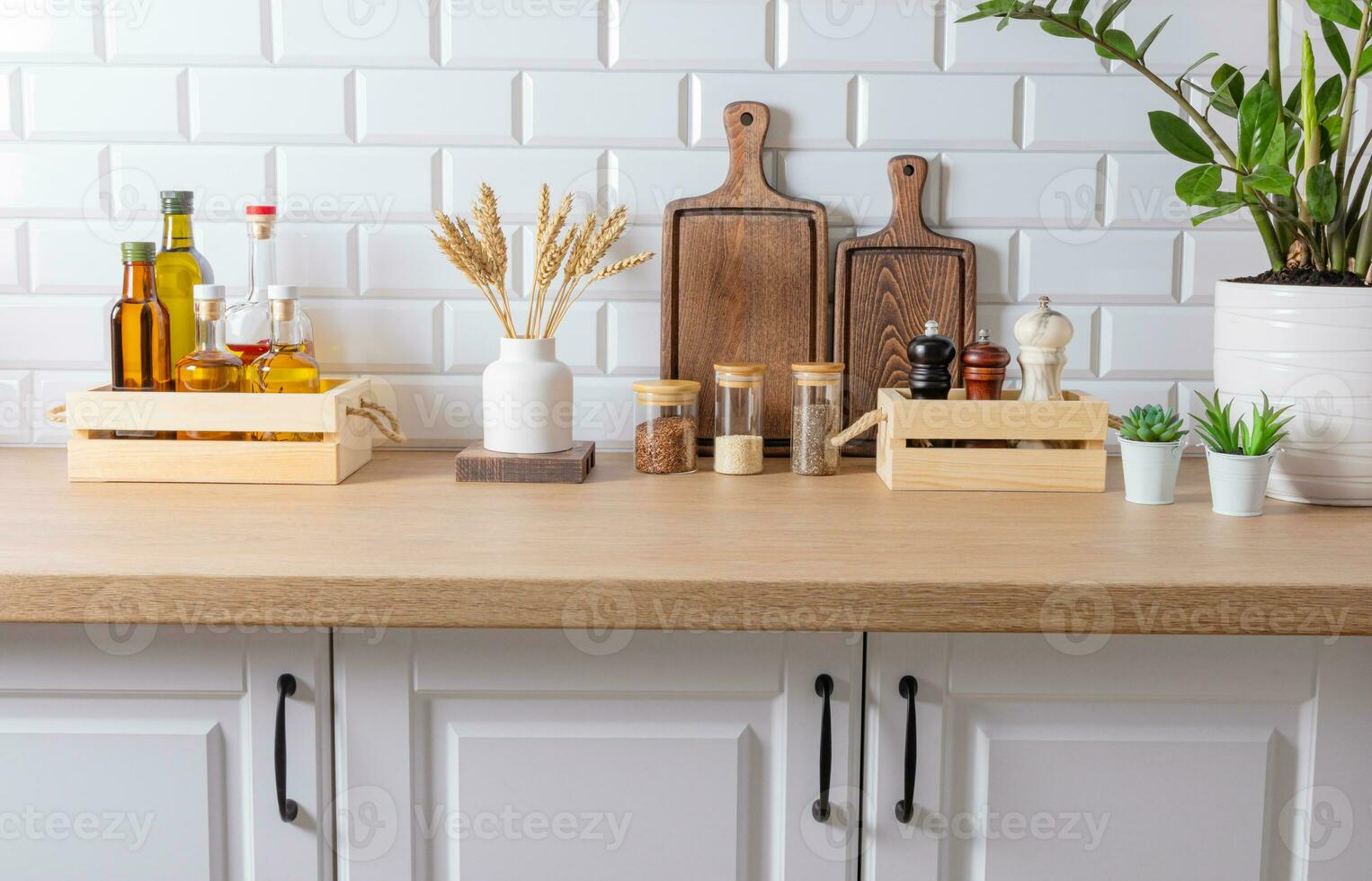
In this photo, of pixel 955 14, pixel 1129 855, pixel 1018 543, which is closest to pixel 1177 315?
pixel 955 14

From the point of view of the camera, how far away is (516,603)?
1117 mm

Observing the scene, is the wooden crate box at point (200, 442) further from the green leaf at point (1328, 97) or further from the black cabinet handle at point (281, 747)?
the green leaf at point (1328, 97)

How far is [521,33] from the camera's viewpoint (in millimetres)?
1735

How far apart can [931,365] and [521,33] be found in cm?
76

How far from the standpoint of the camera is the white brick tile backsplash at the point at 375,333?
1.79 metres

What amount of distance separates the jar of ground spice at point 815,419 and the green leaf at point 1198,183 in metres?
0.48

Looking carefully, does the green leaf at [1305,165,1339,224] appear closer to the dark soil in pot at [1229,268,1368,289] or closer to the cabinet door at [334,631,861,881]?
the dark soil in pot at [1229,268,1368,289]

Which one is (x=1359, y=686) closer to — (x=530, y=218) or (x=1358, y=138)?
(x=1358, y=138)

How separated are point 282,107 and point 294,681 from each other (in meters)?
0.93

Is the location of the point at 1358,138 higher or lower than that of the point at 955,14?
lower

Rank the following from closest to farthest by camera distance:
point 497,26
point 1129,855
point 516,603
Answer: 1. point 516,603
2. point 1129,855
3. point 497,26

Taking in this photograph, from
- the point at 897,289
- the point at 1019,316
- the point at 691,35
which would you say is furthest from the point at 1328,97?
the point at 691,35

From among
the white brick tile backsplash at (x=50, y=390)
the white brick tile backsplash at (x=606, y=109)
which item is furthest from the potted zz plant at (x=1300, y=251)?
the white brick tile backsplash at (x=50, y=390)

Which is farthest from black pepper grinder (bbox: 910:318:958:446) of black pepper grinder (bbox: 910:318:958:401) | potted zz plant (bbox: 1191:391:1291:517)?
potted zz plant (bbox: 1191:391:1291:517)
